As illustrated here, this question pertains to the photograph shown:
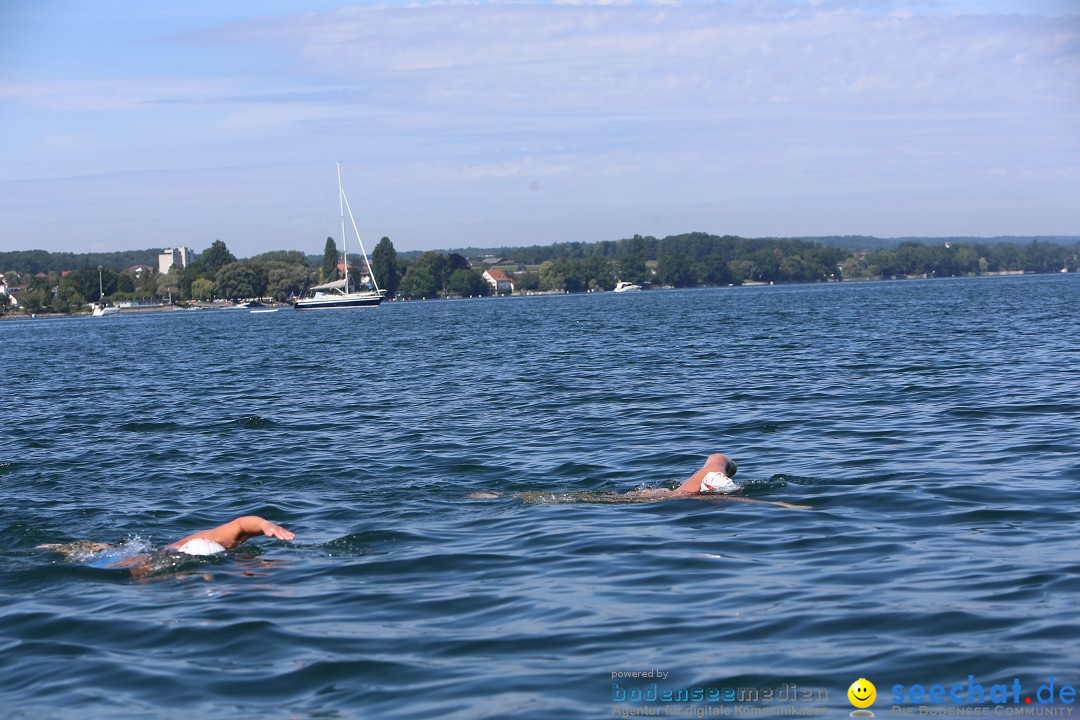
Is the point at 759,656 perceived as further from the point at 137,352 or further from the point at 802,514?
the point at 137,352

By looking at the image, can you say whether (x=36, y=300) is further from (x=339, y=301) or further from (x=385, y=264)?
(x=339, y=301)

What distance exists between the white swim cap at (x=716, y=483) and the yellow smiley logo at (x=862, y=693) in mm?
5689

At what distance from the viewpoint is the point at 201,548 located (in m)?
10.7

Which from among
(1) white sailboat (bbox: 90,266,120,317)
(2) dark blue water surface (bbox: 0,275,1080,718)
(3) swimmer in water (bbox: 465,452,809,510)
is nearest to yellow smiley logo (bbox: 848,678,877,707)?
(2) dark blue water surface (bbox: 0,275,1080,718)

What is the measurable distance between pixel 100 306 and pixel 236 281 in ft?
70.5

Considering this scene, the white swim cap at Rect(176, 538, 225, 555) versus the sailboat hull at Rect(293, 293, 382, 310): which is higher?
the sailboat hull at Rect(293, 293, 382, 310)

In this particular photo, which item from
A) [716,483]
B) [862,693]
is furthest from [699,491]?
[862,693]

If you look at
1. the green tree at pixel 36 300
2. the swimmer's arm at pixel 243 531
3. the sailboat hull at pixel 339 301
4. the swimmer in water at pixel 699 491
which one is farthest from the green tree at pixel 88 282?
the swimmer's arm at pixel 243 531

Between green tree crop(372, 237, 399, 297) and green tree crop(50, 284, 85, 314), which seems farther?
green tree crop(372, 237, 399, 297)

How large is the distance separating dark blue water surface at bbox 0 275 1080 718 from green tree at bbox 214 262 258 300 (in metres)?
148

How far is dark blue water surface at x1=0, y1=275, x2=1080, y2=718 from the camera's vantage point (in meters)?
7.29

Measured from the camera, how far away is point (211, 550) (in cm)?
1073

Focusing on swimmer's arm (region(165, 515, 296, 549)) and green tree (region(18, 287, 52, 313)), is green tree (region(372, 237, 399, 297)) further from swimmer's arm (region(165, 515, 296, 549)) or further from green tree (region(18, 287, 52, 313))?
swimmer's arm (region(165, 515, 296, 549))

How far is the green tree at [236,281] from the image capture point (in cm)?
16888
